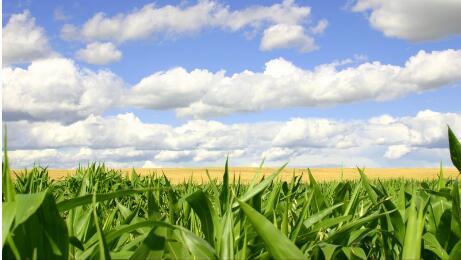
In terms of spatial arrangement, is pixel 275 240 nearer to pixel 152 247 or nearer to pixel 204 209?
pixel 152 247

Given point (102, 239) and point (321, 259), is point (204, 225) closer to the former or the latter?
point (321, 259)

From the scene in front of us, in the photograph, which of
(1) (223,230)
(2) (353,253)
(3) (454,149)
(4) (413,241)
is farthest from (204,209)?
(3) (454,149)

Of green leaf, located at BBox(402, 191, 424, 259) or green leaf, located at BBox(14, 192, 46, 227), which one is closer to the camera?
green leaf, located at BBox(14, 192, 46, 227)

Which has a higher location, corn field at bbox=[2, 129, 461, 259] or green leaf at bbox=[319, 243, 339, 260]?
corn field at bbox=[2, 129, 461, 259]

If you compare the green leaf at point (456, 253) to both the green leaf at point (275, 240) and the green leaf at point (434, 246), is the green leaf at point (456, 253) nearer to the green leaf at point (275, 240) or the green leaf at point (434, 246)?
the green leaf at point (434, 246)

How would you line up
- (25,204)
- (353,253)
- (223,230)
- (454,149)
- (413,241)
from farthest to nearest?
(454,149) < (353,253) < (223,230) < (413,241) < (25,204)

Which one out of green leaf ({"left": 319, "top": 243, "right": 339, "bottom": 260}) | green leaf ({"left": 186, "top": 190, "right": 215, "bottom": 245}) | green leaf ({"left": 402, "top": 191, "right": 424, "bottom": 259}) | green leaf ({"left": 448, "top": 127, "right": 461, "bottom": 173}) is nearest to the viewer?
green leaf ({"left": 402, "top": 191, "right": 424, "bottom": 259})

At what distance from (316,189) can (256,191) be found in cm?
57

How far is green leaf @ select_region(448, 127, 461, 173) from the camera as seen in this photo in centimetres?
163

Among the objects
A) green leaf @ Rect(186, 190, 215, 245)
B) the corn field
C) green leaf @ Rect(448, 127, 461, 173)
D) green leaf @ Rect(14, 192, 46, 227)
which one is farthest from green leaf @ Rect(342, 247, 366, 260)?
green leaf @ Rect(14, 192, 46, 227)

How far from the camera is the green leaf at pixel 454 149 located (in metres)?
1.63

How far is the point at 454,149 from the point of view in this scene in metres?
1.68

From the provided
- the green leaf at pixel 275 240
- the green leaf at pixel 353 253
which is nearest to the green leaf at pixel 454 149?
the green leaf at pixel 353 253

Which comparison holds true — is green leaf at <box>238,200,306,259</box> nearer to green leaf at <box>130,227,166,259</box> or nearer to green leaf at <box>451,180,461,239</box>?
green leaf at <box>130,227,166,259</box>
